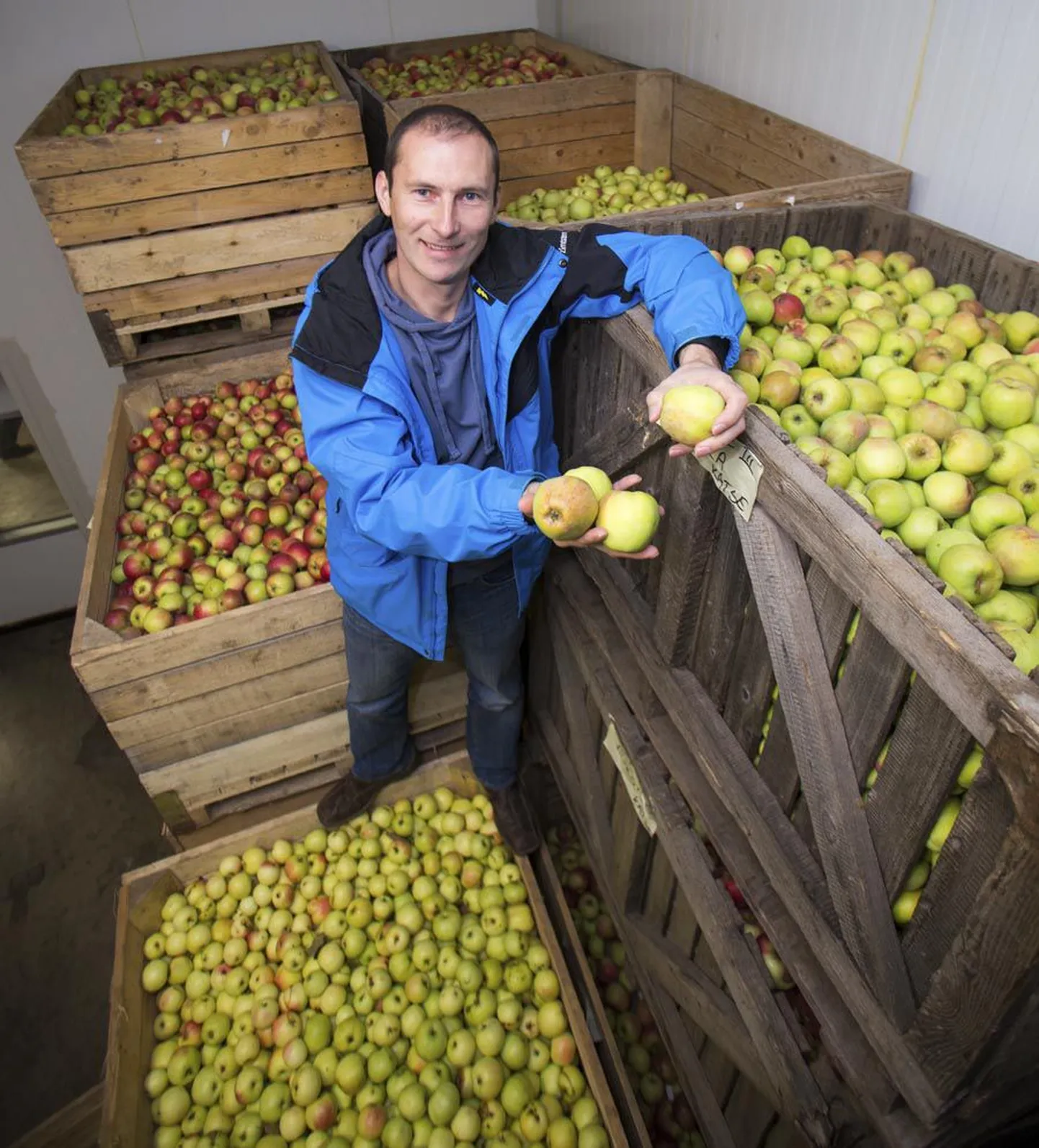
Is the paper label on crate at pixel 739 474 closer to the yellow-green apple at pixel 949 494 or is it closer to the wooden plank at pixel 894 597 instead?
the wooden plank at pixel 894 597

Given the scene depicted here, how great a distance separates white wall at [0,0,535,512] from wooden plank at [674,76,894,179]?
8.89ft

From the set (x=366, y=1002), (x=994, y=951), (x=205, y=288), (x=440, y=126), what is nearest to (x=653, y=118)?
(x=205, y=288)

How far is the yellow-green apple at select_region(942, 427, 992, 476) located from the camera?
1752mm

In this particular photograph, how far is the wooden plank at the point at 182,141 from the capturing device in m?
3.40

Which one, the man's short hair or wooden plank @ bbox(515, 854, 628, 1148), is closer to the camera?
the man's short hair

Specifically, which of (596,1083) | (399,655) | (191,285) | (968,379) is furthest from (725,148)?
(596,1083)

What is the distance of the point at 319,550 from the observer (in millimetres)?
3219

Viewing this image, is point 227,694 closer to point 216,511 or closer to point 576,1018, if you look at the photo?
point 216,511

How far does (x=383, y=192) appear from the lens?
79.8 inches

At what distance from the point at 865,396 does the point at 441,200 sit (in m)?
1.20

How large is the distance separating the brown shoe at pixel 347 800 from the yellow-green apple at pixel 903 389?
2.41 m

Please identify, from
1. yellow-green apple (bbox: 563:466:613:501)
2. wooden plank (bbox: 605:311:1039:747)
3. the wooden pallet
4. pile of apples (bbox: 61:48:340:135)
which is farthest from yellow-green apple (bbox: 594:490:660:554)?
pile of apples (bbox: 61:48:340:135)

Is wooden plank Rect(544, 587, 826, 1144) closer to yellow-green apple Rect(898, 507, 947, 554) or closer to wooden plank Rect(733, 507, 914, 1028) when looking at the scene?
wooden plank Rect(733, 507, 914, 1028)

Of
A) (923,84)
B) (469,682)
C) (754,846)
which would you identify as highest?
(923,84)
